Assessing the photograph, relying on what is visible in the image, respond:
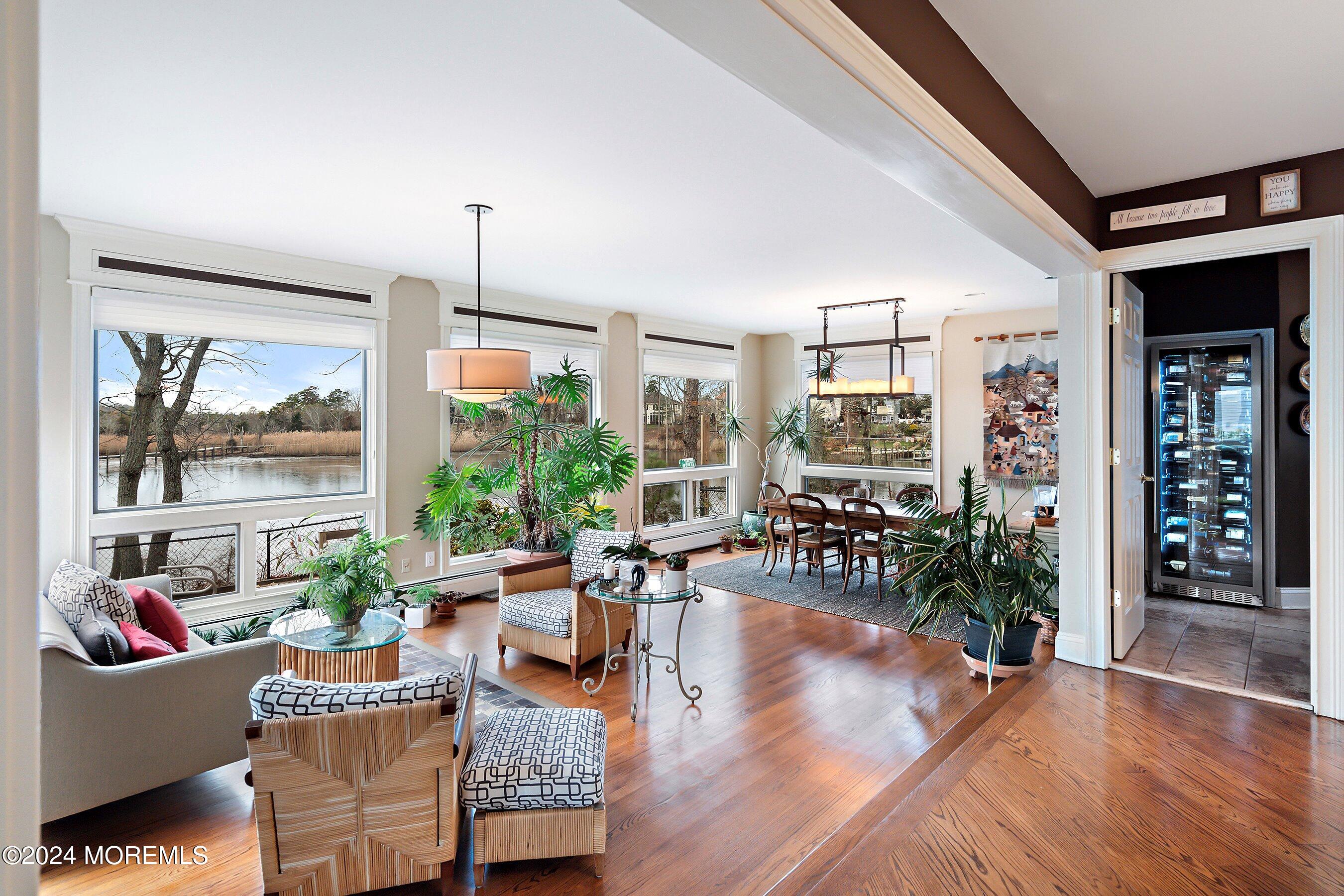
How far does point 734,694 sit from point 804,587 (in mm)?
2461

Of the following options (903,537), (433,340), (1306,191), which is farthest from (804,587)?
(1306,191)

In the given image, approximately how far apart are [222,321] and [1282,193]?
18.9 feet

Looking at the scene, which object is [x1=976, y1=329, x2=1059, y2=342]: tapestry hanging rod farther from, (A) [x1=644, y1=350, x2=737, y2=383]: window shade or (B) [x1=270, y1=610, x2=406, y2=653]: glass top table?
(B) [x1=270, y1=610, x2=406, y2=653]: glass top table

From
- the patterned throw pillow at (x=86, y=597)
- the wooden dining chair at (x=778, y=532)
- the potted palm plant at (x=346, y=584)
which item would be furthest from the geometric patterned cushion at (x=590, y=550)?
the wooden dining chair at (x=778, y=532)

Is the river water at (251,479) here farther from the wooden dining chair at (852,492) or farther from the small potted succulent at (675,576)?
the wooden dining chair at (852,492)

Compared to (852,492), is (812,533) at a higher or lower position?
lower

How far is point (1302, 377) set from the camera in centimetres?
465

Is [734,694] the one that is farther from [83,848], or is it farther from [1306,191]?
[1306,191]

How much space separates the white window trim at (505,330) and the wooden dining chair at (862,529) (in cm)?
255

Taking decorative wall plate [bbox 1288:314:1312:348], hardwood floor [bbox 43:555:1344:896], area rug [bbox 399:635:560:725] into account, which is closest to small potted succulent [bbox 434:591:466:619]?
area rug [bbox 399:635:560:725]

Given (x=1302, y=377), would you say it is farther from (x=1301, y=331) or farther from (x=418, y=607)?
(x=418, y=607)

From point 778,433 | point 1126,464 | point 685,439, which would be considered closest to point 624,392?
point 685,439

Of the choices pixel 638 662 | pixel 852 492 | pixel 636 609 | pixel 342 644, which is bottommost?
pixel 638 662

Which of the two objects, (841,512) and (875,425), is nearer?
(841,512)
